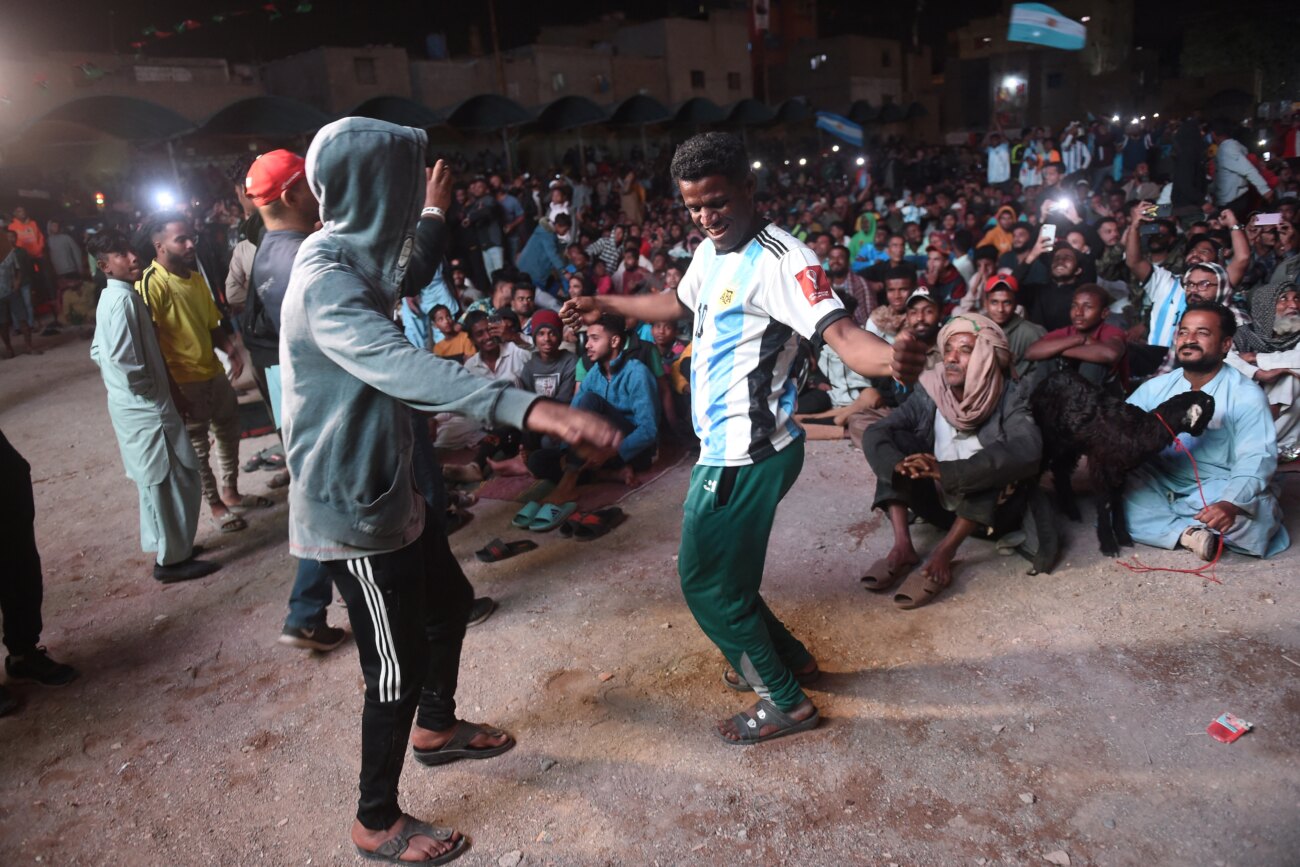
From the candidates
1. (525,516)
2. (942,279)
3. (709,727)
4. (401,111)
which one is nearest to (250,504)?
(525,516)

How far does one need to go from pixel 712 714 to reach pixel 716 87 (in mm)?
27323

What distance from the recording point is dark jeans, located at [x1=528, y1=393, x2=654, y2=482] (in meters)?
5.14

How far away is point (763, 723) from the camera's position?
8.86 ft

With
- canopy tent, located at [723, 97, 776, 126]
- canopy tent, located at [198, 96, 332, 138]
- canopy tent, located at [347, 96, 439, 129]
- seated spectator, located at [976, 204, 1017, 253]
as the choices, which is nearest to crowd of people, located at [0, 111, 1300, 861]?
seated spectator, located at [976, 204, 1017, 253]

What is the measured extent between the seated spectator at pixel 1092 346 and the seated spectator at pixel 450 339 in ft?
14.2

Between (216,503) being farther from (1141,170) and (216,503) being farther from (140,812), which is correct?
(1141,170)

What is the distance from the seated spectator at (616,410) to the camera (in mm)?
5137

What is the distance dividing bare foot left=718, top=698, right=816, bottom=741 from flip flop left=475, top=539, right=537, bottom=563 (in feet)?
6.14

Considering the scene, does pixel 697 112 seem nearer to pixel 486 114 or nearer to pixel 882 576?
pixel 486 114

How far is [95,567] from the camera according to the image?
181 inches

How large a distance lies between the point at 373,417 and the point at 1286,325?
5.19m

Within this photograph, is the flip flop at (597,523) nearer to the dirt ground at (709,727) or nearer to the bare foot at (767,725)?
the dirt ground at (709,727)

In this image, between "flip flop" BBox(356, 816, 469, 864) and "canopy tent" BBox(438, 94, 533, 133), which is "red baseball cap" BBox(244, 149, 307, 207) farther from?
"canopy tent" BBox(438, 94, 533, 133)

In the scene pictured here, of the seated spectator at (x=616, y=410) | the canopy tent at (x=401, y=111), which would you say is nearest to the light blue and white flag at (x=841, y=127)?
the canopy tent at (x=401, y=111)
